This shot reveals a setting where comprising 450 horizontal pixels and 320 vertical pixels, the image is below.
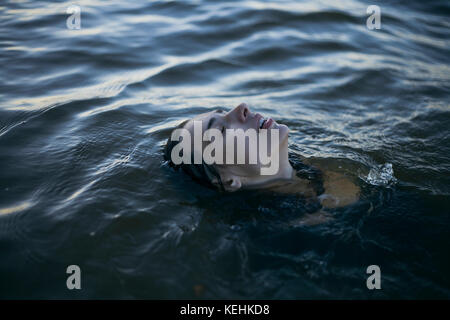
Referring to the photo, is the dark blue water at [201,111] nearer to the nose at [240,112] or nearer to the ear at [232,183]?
the ear at [232,183]

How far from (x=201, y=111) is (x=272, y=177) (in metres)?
2.19

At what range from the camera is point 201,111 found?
5855 mm

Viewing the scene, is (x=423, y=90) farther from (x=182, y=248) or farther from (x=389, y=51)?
(x=182, y=248)

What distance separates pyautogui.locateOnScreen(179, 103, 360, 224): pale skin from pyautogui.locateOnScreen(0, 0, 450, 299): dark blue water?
6.4 inches

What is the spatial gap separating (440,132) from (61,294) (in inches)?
186

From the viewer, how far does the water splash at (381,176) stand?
4.21 m

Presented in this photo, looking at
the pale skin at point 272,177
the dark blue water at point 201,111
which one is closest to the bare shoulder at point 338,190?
the pale skin at point 272,177

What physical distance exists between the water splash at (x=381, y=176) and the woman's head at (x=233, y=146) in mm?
1059

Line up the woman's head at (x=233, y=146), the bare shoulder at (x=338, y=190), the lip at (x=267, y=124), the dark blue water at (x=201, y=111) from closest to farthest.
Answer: the dark blue water at (x=201, y=111) < the woman's head at (x=233, y=146) < the lip at (x=267, y=124) < the bare shoulder at (x=338, y=190)

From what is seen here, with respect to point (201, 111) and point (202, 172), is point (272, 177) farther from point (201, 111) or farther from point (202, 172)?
point (201, 111)

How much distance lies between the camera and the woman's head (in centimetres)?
365

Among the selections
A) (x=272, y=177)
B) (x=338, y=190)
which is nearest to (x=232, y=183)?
(x=272, y=177)

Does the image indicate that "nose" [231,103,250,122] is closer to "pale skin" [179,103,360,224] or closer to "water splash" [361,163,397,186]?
"pale skin" [179,103,360,224]

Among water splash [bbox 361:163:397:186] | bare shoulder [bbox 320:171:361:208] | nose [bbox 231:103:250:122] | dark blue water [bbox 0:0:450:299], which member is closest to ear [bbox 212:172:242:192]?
dark blue water [bbox 0:0:450:299]
